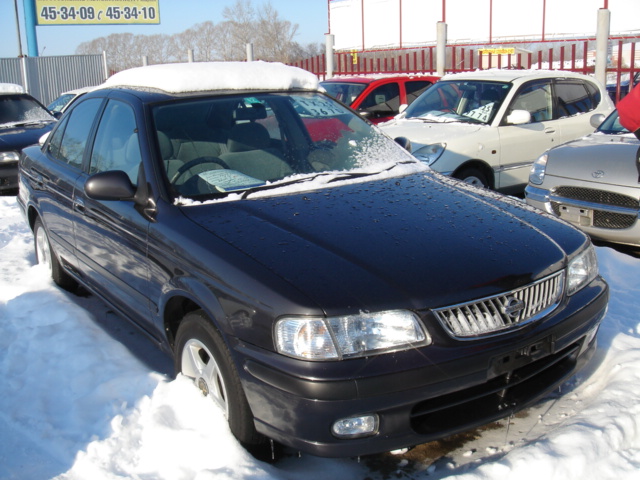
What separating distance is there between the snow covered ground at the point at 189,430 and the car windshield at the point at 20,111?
7.84 metres

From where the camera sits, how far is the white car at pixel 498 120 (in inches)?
297

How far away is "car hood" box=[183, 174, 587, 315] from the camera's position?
262 centimetres

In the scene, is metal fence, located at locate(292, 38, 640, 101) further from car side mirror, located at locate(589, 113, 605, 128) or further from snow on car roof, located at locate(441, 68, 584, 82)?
car side mirror, located at locate(589, 113, 605, 128)

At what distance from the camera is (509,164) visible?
789cm

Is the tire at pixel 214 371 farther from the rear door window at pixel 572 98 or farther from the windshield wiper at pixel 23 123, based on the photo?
the windshield wiper at pixel 23 123

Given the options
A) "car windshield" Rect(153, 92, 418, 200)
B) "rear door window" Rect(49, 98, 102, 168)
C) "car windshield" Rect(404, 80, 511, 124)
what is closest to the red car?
"car windshield" Rect(404, 80, 511, 124)

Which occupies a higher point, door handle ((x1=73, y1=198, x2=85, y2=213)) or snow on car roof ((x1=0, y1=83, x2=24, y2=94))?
snow on car roof ((x1=0, y1=83, x2=24, y2=94))

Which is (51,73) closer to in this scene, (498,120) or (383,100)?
(383,100)

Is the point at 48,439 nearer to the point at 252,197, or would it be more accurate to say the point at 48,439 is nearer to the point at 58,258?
the point at 252,197

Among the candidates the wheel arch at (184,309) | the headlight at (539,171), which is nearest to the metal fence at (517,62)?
the headlight at (539,171)

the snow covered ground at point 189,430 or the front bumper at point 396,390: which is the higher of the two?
the front bumper at point 396,390

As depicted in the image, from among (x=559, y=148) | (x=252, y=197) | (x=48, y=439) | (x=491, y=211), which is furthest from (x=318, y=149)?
(x=559, y=148)

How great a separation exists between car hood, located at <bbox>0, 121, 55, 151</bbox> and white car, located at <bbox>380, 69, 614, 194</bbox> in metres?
5.33

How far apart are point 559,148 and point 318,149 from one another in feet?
11.0
